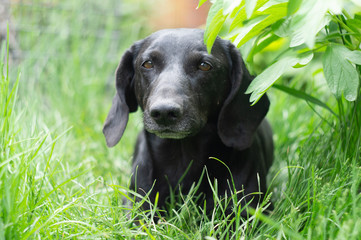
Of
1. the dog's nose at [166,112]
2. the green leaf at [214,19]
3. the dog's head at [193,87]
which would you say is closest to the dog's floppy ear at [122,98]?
the dog's head at [193,87]

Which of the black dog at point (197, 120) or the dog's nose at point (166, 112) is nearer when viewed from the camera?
the dog's nose at point (166, 112)

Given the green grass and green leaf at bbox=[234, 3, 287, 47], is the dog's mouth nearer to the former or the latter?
the green grass

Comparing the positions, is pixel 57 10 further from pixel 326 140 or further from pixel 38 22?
pixel 326 140

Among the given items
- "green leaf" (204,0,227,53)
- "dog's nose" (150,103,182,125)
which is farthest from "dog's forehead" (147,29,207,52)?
"green leaf" (204,0,227,53)

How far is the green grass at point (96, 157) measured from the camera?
5.56 ft

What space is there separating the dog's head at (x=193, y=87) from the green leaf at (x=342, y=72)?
0.72 metres

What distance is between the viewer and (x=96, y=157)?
3246mm

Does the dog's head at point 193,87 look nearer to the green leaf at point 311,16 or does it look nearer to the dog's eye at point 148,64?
the dog's eye at point 148,64

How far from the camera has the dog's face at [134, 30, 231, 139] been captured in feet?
7.13

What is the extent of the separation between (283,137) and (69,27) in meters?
2.42

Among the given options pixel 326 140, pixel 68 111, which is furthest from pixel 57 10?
pixel 326 140

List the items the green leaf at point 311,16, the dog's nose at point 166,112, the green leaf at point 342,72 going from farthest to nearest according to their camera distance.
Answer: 1. the dog's nose at point 166,112
2. the green leaf at point 342,72
3. the green leaf at point 311,16

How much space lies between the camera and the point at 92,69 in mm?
4477

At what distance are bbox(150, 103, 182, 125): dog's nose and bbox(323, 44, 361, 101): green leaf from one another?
709 millimetres
